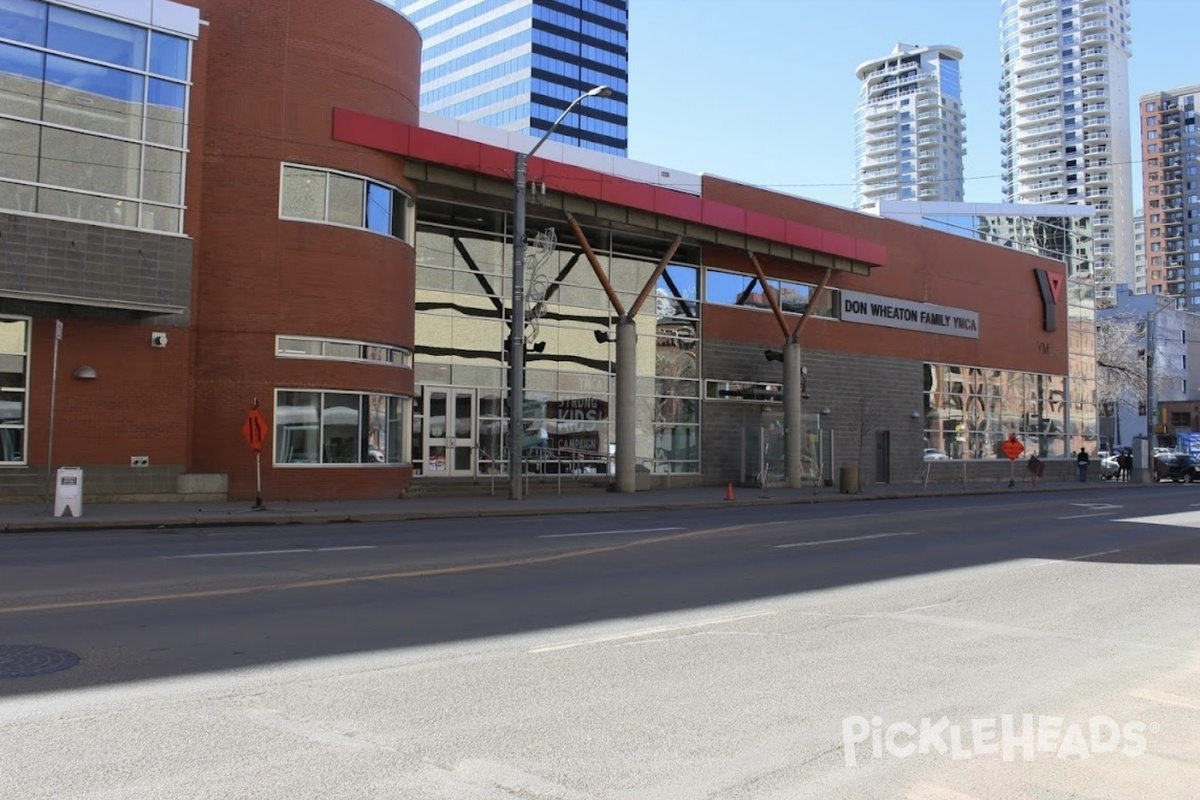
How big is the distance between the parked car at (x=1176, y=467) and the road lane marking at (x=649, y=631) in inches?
2081

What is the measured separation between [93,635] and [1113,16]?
21525 centimetres

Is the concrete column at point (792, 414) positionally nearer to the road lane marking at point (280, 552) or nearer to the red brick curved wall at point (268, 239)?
the red brick curved wall at point (268, 239)

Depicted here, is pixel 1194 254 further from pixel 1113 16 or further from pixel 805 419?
pixel 805 419

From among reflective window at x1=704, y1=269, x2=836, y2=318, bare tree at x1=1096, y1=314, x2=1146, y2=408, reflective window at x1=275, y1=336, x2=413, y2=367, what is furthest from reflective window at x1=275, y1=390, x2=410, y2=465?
bare tree at x1=1096, y1=314, x2=1146, y2=408

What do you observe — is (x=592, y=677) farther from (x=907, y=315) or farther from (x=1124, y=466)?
(x=1124, y=466)

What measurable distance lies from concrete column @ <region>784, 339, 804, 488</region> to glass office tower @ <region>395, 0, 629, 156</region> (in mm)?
84360

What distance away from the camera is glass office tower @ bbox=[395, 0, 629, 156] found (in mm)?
119375

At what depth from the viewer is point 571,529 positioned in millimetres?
19422

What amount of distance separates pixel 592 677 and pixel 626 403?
23923mm

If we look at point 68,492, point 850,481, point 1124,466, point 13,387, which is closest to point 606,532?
point 68,492

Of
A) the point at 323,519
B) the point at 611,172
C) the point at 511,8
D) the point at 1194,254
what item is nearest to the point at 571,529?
the point at 323,519

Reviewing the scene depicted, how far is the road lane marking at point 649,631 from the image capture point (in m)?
8.27

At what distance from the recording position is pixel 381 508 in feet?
75.3

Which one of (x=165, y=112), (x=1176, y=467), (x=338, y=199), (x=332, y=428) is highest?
(x=165, y=112)
